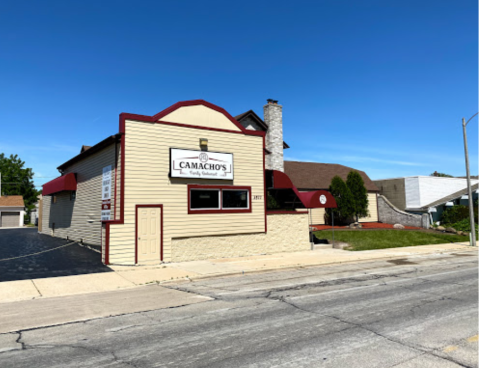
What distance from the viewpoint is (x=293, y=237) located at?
739 inches

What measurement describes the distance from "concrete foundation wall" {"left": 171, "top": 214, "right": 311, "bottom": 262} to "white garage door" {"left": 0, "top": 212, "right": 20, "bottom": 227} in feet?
141

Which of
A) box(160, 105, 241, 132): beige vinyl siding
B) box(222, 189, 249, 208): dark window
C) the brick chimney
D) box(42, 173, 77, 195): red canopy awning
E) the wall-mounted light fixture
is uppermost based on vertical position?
the brick chimney

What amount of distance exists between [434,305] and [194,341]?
5564 millimetres

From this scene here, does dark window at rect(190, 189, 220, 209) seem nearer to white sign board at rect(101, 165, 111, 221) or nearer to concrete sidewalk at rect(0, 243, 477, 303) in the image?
concrete sidewalk at rect(0, 243, 477, 303)

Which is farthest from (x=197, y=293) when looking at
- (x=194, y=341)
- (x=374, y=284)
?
(x=374, y=284)

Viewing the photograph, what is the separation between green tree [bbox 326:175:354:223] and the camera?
30156 mm

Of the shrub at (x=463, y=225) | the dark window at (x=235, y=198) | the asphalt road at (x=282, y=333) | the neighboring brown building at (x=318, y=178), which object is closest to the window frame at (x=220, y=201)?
the dark window at (x=235, y=198)

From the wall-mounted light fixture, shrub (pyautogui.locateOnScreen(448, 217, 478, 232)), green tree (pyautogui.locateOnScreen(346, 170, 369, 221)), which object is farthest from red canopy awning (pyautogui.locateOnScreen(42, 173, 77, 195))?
shrub (pyautogui.locateOnScreen(448, 217, 478, 232))

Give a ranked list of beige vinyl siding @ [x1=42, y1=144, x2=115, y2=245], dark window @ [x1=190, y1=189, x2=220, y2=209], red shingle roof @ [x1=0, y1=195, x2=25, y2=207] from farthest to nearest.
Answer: red shingle roof @ [x1=0, y1=195, x2=25, y2=207] → beige vinyl siding @ [x1=42, y1=144, x2=115, y2=245] → dark window @ [x1=190, y1=189, x2=220, y2=209]

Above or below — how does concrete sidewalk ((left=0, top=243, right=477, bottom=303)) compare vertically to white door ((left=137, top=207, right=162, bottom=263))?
below

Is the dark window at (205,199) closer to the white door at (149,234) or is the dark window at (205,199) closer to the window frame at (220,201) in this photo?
the window frame at (220,201)

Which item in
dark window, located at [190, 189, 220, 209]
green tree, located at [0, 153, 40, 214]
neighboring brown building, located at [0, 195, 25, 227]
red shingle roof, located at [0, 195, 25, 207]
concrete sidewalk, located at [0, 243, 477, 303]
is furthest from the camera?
green tree, located at [0, 153, 40, 214]

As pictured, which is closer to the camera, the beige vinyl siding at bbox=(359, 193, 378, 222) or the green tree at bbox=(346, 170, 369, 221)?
the green tree at bbox=(346, 170, 369, 221)

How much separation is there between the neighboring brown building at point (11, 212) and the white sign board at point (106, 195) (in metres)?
39.7
